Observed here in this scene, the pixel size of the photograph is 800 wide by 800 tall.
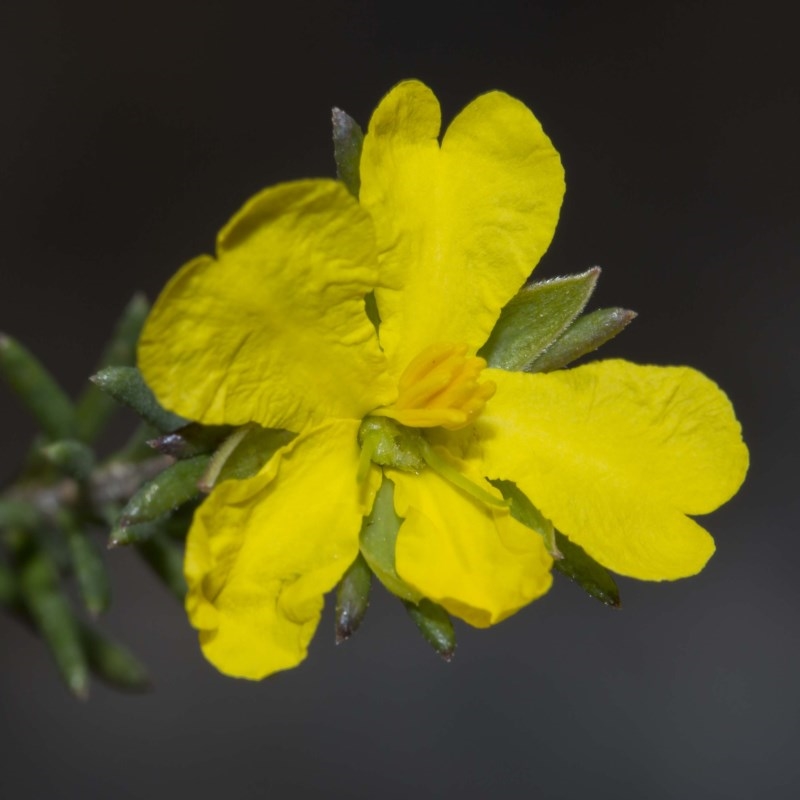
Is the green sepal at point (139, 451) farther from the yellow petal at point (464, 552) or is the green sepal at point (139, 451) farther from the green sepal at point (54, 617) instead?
the yellow petal at point (464, 552)

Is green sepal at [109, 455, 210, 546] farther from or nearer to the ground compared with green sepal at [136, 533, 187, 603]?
farther from the ground

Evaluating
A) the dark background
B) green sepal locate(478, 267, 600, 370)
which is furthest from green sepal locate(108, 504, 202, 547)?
the dark background

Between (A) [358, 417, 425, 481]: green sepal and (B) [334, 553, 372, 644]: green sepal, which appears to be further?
(A) [358, 417, 425, 481]: green sepal

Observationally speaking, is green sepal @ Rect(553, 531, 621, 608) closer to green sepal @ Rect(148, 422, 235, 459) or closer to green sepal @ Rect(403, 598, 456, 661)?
green sepal @ Rect(403, 598, 456, 661)

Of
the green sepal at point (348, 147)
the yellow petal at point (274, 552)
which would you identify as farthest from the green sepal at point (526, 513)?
the green sepal at point (348, 147)

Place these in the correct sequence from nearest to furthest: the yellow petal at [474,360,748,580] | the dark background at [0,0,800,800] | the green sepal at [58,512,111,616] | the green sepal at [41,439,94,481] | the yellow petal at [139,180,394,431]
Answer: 1. the yellow petal at [139,180,394,431]
2. the yellow petal at [474,360,748,580]
3. the green sepal at [41,439,94,481]
4. the green sepal at [58,512,111,616]
5. the dark background at [0,0,800,800]

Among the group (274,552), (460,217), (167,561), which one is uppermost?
(460,217)

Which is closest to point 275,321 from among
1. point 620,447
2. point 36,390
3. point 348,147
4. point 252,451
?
point 252,451

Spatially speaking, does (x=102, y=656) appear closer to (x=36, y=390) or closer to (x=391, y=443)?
(x=36, y=390)
